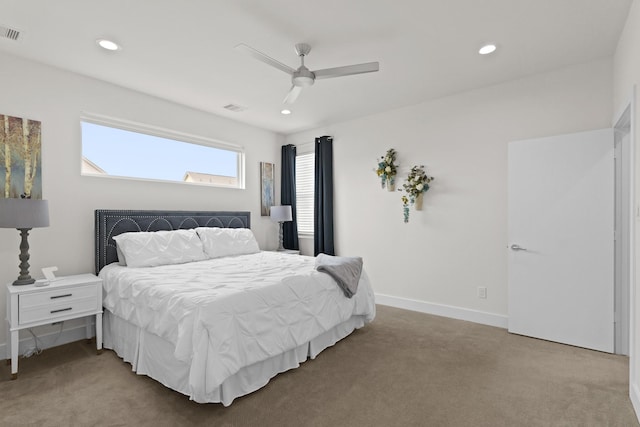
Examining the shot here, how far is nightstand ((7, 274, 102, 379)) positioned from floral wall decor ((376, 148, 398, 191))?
358cm

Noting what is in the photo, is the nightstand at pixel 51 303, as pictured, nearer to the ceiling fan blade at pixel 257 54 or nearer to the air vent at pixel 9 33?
the air vent at pixel 9 33

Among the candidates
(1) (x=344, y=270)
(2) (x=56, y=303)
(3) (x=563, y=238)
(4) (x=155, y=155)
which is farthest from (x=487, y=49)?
(2) (x=56, y=303)

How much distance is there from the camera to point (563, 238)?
10.9 feet

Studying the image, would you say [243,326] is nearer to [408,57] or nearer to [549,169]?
[408,57]

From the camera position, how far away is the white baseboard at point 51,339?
307 centimetres

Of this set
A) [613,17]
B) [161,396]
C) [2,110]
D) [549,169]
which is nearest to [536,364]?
[549,169]

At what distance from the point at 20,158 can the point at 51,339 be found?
1781 millimetres

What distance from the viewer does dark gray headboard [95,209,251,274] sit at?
3592mm

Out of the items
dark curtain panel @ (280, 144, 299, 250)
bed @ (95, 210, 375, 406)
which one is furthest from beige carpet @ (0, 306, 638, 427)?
dark curtain panel @ (280, 144, 299, 250)

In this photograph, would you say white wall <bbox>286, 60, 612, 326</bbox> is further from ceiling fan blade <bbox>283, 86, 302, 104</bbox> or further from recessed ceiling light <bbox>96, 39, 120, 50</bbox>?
recessed ceiling light <bbox>96, 39, 120, 50</bbox>

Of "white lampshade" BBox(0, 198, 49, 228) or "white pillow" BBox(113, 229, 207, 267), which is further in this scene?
"white pillow" BBox(113, 229, 207, 267)

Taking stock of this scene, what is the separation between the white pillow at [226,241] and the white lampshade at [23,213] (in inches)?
64.4

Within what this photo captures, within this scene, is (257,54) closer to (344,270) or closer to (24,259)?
(344,270)

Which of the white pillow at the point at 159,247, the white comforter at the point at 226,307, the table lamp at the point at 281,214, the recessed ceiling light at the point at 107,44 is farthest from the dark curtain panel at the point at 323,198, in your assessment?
the recessed ceiling light at the point at 107,44
